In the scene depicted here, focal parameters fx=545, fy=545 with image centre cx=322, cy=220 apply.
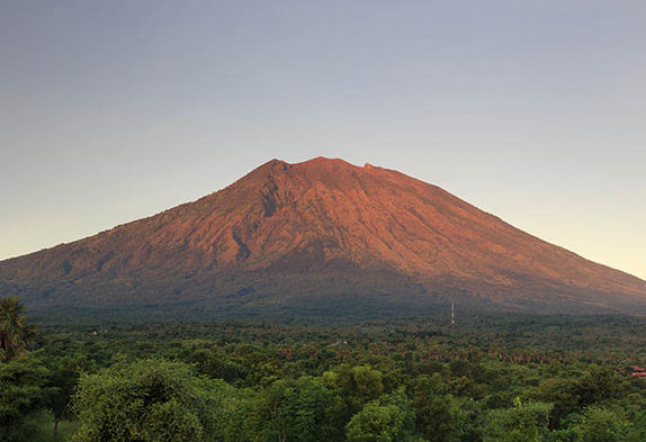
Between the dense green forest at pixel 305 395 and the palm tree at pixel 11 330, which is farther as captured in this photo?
the palm tree at pixel 11 330

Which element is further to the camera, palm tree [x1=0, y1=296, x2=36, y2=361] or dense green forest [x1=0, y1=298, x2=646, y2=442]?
palm tree [x1=0, y1=296, x2=36, y2=361]

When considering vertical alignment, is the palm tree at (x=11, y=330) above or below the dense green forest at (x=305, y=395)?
above

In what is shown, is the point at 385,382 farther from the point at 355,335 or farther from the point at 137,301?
the point at 137,301

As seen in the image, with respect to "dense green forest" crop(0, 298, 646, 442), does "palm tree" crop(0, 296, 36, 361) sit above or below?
above

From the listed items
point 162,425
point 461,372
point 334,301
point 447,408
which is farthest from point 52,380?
point 334,301

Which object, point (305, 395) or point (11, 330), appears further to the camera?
point (11, 330)
